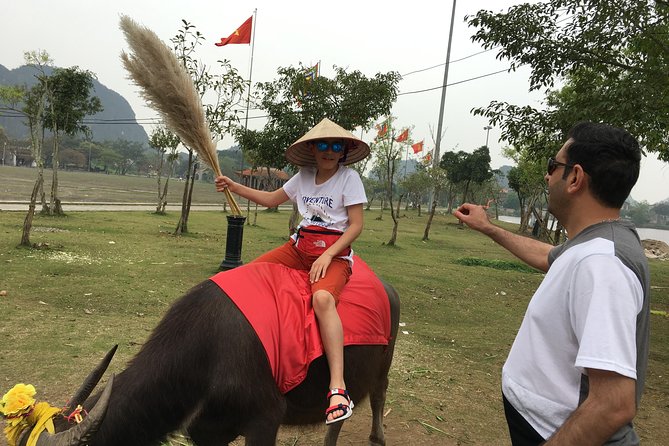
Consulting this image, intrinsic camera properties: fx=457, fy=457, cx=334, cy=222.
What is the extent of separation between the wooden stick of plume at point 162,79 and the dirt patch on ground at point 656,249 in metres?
29.8

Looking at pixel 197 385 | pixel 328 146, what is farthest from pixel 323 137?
pixel 197 385

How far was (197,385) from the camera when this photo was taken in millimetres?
2109

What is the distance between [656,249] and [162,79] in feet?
110

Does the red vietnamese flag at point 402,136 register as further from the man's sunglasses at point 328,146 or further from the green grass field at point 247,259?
the man's sunglasses at point 328,146

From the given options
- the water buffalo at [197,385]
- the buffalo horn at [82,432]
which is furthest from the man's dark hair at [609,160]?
the buffalo horn at [82,432]

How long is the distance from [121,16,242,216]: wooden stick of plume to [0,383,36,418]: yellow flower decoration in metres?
1.87

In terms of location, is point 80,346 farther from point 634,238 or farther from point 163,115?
point 634,238

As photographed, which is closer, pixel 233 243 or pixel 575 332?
pixel 575 332

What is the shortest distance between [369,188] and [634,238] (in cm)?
5469

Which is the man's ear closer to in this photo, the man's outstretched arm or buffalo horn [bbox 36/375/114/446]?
the man's outstretched arm

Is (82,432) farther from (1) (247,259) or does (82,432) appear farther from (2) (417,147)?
(2) (417,147)

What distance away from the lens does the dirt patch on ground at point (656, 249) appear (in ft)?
87.5

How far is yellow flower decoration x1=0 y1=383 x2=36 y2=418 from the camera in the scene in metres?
1.67

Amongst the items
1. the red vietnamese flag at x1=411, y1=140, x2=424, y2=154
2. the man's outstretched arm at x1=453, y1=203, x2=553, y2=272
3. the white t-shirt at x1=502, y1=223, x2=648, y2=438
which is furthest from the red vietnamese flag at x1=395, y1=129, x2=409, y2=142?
the white t-shirt at x1=502, y1=223, x2=648, y2=438
